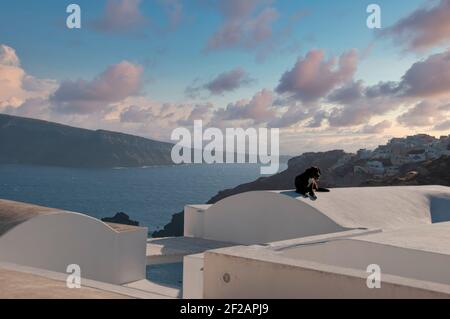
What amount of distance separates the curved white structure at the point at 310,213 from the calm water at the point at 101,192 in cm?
6909

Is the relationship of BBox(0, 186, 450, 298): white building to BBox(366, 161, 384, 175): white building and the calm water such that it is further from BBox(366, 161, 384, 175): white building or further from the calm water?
the calm water

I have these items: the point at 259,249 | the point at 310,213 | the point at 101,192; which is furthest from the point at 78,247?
the point at 101,192

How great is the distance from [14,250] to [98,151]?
510ft

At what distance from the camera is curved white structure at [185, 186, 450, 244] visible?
17.2 m

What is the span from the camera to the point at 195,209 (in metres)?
21.3

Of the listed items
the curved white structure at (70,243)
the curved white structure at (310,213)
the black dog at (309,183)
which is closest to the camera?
the curved white structure at (70,243)

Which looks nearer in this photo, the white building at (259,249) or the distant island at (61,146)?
the white building at (259,249)

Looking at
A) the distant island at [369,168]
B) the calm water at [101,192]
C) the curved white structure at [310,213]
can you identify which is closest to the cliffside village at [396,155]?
the distant island at [369,168]

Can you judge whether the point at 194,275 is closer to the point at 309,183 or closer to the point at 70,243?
the point at 70,243

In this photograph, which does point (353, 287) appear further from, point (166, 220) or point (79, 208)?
point (79, 208)

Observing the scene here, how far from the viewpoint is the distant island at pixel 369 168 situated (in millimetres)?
67469

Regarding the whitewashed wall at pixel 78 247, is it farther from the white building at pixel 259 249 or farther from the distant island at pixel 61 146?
the distant island at pixel 61 146

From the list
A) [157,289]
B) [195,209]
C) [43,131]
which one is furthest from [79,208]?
[157,289]

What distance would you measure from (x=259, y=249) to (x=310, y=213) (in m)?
9.61
